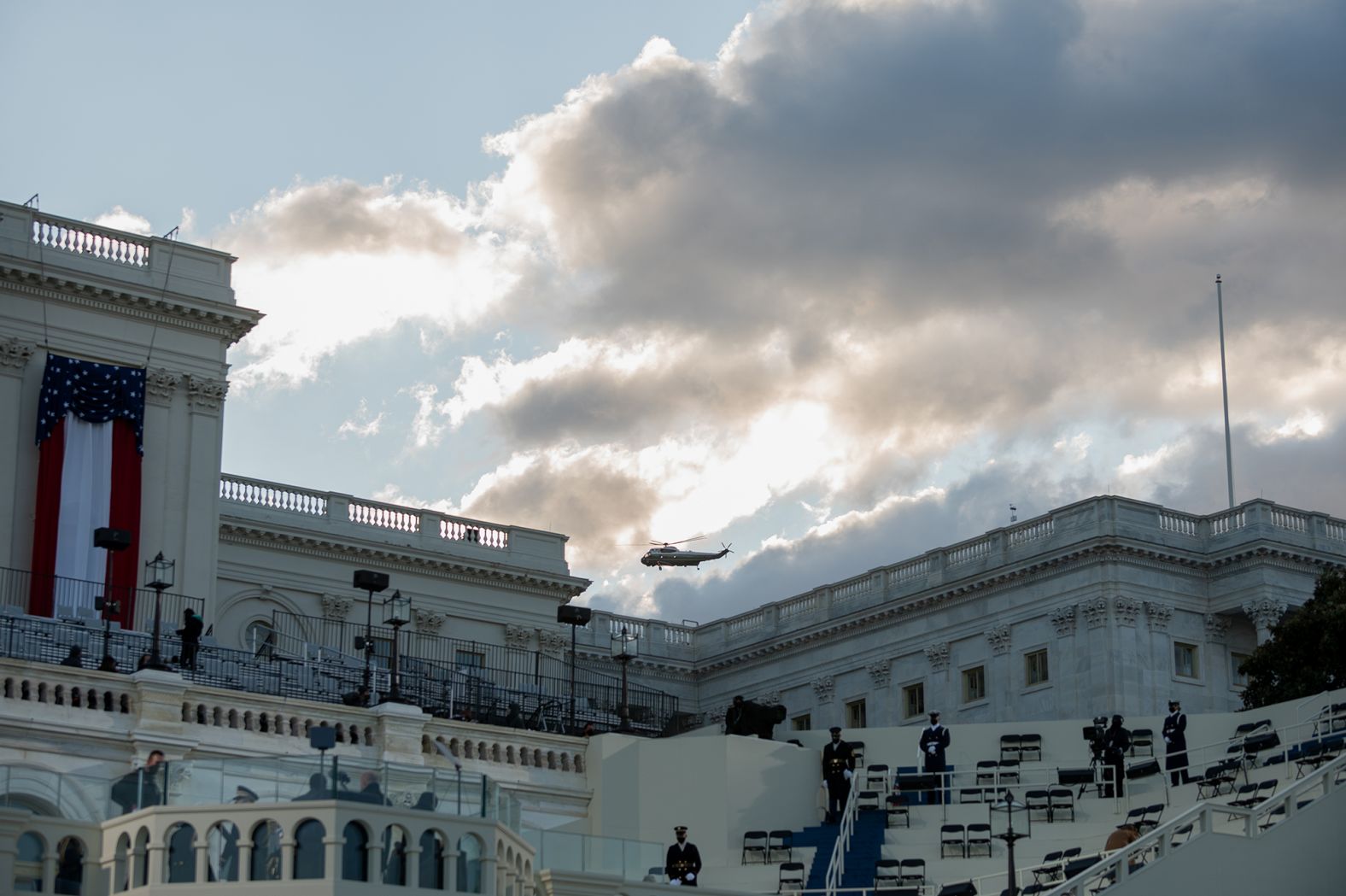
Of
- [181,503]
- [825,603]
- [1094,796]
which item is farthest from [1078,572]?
[181,503]

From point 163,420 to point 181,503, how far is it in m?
2.05

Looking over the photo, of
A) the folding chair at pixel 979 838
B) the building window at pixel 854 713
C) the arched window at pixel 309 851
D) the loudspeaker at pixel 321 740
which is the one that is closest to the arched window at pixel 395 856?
the arched window at pixel 309 851

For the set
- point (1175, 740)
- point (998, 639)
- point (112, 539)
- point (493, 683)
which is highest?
point (998, 639)

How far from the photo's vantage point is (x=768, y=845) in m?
44.9

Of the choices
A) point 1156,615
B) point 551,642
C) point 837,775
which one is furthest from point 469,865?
point 551,642

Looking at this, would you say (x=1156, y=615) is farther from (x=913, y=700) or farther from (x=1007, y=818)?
(x=1007, y=818)

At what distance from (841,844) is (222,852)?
15.5m

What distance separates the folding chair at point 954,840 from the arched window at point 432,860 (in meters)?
14.1

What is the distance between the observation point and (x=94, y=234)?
56.3 meters

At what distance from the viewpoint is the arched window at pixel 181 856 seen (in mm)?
31484

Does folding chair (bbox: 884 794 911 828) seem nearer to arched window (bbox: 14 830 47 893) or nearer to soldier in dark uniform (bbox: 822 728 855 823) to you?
soldier in dark uniform (bbox: 822 728 855 823)

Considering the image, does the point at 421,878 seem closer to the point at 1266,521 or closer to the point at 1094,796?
the point at 1094,796

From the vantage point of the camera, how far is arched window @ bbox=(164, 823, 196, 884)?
1240 inches

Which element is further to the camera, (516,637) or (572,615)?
(516,637)
